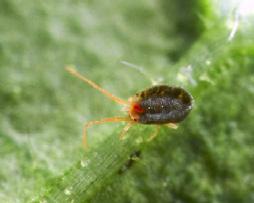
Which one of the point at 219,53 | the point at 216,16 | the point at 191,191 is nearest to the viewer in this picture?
the point at 191,191

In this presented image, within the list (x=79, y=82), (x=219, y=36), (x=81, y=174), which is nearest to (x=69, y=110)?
(x=79, y=82)

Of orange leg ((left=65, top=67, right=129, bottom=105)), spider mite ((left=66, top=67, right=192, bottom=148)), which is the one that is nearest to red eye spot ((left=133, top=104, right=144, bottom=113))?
spider mite ((left=66, top=67, right=192, bottom=148))

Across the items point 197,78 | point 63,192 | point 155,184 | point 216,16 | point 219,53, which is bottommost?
point 63,192

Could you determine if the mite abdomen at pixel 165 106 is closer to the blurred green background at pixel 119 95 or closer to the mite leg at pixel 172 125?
the mite leg at pixel 172 125

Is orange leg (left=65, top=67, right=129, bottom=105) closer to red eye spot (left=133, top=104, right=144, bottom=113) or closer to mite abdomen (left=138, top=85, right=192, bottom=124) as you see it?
red eye spot (left=133, top=104, right=144, bottom=113)

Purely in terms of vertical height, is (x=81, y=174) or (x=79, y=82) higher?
(x=79, y=82)

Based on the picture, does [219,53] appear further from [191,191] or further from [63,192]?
[63,192]

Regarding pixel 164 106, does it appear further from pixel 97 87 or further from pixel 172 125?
pixel 97 87
